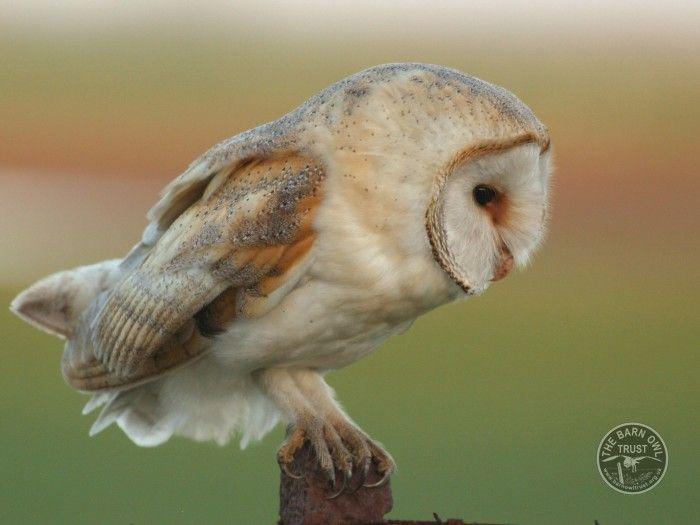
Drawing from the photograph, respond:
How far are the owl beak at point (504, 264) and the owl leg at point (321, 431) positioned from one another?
465mm

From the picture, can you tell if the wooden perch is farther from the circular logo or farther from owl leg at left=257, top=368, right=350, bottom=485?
the circular logo

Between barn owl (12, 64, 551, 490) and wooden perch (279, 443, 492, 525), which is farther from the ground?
barn owl (12, 64, 551, 490)

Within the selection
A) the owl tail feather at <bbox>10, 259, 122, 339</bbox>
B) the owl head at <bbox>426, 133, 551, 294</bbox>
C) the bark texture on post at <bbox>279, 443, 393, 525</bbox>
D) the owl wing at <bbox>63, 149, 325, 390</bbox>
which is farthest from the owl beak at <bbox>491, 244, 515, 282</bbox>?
the owl tail feather at <bbox>10, 259, 122, 339</bbox>

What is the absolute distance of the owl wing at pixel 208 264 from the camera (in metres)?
2.25

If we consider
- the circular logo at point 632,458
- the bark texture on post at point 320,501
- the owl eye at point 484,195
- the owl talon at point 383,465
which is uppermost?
the owl eye at point 484,195

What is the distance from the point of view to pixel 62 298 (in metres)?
2.79

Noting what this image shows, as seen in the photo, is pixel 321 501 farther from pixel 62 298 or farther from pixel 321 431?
pixel 62 298

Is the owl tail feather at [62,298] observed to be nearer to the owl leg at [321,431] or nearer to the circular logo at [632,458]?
the owl leg at [321,431]

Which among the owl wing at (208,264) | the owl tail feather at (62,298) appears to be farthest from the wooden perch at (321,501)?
the owl tail feather at (62,298)

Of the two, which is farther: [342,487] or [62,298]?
[62,298]

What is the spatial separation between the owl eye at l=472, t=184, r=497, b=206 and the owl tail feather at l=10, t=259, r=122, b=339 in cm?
95

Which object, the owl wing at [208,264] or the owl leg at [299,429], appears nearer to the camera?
the owl wing at [208,264]

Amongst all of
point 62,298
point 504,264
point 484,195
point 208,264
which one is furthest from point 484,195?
point 62,298

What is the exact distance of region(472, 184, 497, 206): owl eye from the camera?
232 centimetres
